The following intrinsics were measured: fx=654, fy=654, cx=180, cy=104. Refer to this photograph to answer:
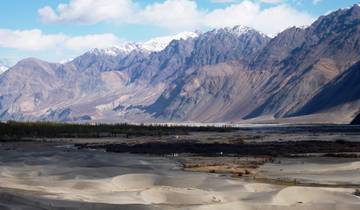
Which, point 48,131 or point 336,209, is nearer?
point 336,209

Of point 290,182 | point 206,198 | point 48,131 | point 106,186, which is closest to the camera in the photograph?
point 206,198

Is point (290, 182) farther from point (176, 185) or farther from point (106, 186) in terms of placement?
point (106, 186)

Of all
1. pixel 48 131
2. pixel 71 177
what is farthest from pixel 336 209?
pixel 48 131

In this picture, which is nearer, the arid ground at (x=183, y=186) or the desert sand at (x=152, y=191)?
the desert sand at (x=152, y=191)

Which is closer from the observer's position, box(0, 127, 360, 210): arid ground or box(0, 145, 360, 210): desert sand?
box(0, 145, 360, 210): desert sand

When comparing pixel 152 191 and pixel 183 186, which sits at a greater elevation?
pixel 152 191

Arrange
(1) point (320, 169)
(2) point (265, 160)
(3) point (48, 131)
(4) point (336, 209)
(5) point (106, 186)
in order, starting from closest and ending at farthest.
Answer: (4) point (336, 209), (5) point (106, 186), (1) point (320, 169), (2) point (265, 160), (3) point (48, 131)

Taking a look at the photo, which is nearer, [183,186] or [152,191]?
[152,191]
